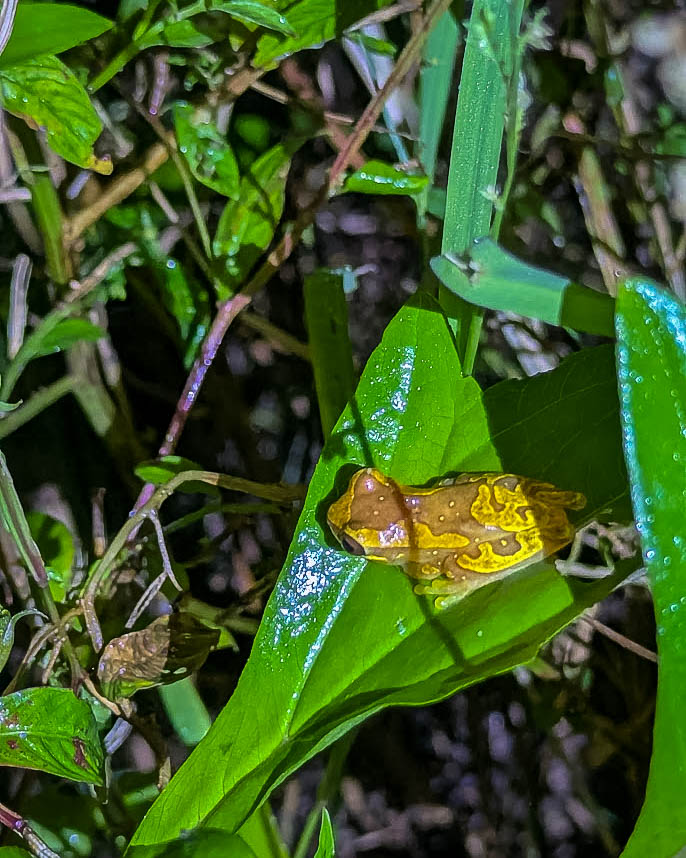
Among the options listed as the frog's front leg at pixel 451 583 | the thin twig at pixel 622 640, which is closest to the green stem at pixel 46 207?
the frog's front leg at pixel 451 583

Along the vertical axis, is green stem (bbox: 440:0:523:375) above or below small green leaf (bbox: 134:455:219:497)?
above

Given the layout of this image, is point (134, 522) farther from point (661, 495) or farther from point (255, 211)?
point (661, 495)

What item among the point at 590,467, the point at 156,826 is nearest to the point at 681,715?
the point at 590,467

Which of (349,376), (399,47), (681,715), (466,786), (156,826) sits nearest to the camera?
(681,715)

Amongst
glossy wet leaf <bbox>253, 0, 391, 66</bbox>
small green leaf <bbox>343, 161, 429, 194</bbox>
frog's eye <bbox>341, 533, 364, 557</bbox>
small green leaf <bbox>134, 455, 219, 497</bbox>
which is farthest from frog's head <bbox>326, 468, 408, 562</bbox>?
glossy wet leaf <bbox>253, 0, 391, 66</bbox>

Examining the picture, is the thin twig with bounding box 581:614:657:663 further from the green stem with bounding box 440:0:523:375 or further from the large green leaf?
the green stem with bounding box 440:0:523:375

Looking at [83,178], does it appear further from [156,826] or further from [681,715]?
[681,715]
